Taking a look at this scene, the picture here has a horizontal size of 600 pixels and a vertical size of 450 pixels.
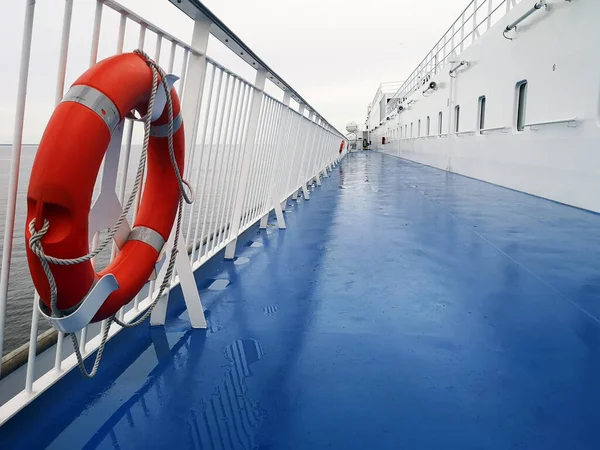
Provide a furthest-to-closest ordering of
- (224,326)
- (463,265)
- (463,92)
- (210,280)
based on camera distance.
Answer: (463,92)
(463,265)
(210,280)
(224,326)

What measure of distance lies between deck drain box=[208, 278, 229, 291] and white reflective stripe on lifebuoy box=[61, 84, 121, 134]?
1391mm

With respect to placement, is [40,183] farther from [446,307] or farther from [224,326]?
[446,307]

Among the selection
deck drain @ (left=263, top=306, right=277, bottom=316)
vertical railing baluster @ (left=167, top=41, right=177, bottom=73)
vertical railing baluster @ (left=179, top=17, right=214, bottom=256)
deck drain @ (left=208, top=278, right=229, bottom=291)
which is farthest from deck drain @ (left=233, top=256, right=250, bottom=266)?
vertical railing baluster @ (left=167, top=41, right=177, bottom=73)

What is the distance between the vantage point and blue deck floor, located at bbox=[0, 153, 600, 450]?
3.53 ft

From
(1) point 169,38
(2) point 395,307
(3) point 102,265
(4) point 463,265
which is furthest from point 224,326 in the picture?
(3) point 102,265

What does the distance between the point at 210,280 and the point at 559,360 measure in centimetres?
Answer: 165

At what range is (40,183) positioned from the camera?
0.82 metres

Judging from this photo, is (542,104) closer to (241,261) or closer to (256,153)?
(256,153)

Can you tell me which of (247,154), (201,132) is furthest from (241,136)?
(201,132)

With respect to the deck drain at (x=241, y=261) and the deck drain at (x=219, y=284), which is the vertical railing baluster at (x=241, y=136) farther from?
the deck drain at (x=219, y=284)

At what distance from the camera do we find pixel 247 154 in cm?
278

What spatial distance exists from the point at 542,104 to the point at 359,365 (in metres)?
5.46

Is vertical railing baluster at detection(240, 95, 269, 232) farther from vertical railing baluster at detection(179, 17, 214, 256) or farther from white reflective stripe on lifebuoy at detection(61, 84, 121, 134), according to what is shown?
white reflective stripe on lifebuoy at detection(61, 84, 121, 134)

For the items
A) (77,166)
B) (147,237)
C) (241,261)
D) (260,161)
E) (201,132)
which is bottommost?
(241,261)
